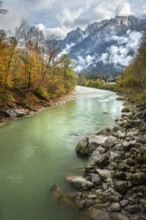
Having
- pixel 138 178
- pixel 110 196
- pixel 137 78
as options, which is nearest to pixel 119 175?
pixel 138 178

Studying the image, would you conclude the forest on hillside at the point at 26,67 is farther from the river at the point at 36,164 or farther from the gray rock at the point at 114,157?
the gray rock at the point at 114,157

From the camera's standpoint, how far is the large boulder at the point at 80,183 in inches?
527

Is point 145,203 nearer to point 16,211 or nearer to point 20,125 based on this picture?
point 16,211

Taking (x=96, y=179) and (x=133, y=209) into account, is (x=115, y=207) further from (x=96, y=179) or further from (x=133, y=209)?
(x=96, y=179)

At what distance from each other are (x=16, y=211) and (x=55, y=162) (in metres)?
6.37

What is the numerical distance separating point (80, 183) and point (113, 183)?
1794 millimetres

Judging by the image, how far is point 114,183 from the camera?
1323 cm

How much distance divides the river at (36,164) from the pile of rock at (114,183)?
1.03 m

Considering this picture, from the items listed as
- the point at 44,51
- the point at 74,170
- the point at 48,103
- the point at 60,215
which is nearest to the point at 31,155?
the point at 74,170

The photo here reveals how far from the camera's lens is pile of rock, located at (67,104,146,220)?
1115 centimetres

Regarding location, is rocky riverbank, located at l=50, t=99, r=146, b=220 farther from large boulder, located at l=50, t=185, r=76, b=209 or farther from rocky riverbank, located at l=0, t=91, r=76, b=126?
rocky riverbank, located at l=0, t=91, r=76, b=126

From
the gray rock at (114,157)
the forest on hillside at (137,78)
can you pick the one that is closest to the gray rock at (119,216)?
the gray rock at (114,157)

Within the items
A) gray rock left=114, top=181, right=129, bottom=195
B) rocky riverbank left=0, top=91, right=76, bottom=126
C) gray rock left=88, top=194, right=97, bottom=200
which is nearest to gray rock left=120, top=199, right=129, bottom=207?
gray rock left=114, top=181, right=129, bottom=195

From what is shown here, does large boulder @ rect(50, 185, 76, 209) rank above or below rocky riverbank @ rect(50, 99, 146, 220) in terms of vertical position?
below
